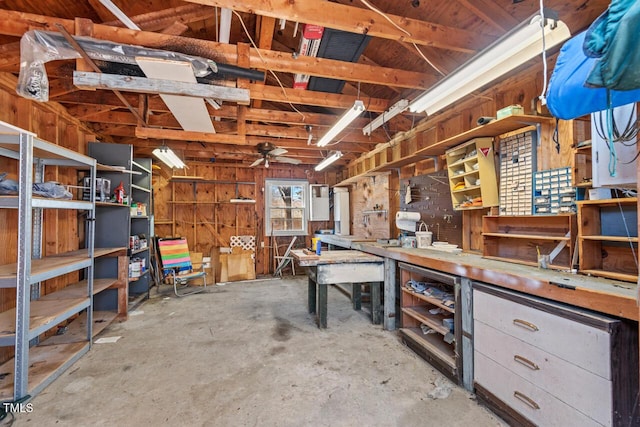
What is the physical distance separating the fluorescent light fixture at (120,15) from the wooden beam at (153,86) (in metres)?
0.36

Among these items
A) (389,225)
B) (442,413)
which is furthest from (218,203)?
(442,413)

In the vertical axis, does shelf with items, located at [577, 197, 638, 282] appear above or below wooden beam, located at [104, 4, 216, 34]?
below

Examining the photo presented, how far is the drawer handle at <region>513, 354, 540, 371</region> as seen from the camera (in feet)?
5.43

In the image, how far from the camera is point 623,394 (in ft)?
4.31

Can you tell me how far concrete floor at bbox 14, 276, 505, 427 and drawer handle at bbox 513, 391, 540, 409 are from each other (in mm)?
260

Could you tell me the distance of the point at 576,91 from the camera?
110cm

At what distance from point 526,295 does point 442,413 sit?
0.99 metres

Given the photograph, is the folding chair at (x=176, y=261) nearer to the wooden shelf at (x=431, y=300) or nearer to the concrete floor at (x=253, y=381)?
the concrete floor at (x=253, y=381)

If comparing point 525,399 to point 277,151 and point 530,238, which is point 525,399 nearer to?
point 530,238

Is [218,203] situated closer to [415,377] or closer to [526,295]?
[415,377]

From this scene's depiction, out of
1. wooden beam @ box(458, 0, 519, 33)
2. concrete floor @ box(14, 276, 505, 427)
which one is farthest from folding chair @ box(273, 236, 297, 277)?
wooden beam @ box(458, 0, 519, 33)

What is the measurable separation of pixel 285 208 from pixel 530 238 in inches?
221

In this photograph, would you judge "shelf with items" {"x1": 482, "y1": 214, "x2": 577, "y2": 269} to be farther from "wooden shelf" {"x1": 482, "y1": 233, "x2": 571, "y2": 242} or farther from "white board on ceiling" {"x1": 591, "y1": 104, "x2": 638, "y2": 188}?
"white board on ceiling" {"x1": 591, "y1": 104, "x2": 638, "y2": 188}

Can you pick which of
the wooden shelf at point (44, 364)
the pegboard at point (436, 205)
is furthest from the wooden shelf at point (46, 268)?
the pegboard at point (436, 205)
